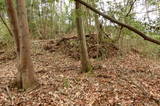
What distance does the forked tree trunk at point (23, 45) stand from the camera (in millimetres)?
5496

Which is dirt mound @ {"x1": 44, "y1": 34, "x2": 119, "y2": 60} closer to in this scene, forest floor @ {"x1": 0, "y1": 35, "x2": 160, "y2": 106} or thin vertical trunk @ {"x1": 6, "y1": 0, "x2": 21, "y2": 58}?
forest floor @ {"x1": 0, "y1": 35, "x2": 160, "y2": 106}

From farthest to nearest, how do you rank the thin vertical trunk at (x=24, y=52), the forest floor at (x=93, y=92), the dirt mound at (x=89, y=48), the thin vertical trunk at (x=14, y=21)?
the dirt mound at (x=89, y=48)
the thin vertical trunk at (x=14, y=21)
the thin vertical trunk at (x=24, y=52)
the forest floor at (x=93, y=92)

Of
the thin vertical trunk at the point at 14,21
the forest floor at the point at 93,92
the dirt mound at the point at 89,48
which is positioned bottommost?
the forest floor at the point at 93,92

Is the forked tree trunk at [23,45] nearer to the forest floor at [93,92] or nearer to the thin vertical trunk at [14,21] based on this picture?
the thin vertical trunk at [14,21]

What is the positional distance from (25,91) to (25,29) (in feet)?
5.87

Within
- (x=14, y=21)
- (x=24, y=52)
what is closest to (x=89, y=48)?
(x=14, y=21)

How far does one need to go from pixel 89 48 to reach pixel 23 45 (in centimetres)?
645

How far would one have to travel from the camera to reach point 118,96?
519 centimetres

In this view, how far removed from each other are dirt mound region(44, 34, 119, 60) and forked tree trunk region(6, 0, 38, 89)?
545 cm

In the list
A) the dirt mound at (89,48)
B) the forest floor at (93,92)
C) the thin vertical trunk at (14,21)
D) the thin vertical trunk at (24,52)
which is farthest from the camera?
the dirt mound at (89,48)

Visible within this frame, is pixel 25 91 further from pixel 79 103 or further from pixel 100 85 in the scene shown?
pixel 100 85

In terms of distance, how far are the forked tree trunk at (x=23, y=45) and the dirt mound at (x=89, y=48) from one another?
17.9 ft

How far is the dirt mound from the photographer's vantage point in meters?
11.1

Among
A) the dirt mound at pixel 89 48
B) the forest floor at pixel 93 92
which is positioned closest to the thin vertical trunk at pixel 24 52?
the forest floor at pixel 93 92
